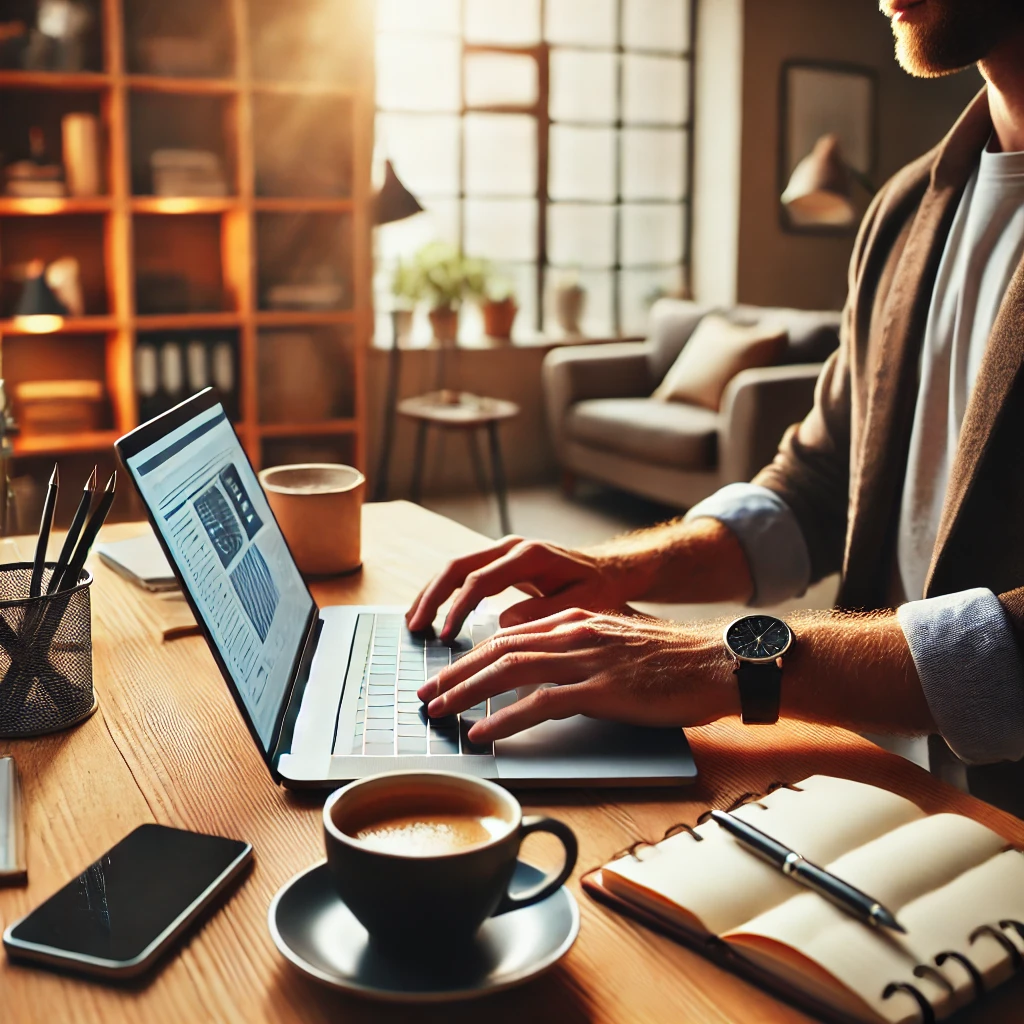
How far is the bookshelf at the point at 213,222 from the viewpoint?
4203 mm

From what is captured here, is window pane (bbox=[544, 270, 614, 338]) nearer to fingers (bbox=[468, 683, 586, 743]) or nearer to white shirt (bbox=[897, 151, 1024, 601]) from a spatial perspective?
white shirt (bbox=[897, 151, 1024, 601])

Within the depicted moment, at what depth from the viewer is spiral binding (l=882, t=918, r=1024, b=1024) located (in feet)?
1.65

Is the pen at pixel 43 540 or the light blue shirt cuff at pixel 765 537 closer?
the pen at pixel 43 540

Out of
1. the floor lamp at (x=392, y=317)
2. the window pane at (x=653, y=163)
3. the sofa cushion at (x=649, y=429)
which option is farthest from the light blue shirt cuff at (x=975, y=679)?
the window pane at (x=653, y=163)

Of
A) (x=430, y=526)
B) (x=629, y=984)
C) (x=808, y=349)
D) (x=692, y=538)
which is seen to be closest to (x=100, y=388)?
(x=808, y=349)

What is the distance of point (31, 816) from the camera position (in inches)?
28.3

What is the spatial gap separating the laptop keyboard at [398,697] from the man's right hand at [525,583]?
0.02 metres

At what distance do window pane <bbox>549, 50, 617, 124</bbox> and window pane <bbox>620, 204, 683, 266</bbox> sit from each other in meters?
0.52

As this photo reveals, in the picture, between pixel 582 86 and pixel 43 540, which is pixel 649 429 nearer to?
pixel 582 86

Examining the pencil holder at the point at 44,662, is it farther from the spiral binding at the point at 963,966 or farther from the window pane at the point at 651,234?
the window pane at the point at 651,234

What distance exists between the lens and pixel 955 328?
130 centimetres

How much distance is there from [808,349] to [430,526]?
351 centimetres

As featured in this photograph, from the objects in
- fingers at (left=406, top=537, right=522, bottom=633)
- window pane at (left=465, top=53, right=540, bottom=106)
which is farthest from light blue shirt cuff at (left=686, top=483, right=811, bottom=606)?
window pane at (left=465, top=53, right=540, bottom=106)

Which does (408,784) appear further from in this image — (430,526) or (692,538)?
(430,526)
